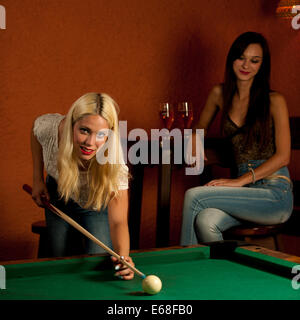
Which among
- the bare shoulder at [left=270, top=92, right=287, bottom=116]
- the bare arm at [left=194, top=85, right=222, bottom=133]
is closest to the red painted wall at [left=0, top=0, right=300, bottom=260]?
the bare arm at [left=194, top=85, right=222, bottom=133]

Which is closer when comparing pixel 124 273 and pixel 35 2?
pixel 124 273

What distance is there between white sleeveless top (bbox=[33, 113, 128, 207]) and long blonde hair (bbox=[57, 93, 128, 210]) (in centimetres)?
7

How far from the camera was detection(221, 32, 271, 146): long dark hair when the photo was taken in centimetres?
268

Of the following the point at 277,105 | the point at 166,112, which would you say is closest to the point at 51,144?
the point at 166,112

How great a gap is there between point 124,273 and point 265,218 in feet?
3.88

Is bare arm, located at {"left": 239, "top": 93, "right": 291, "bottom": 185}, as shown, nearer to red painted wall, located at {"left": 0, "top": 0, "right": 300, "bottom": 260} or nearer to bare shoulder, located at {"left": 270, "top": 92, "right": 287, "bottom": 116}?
bare shoulder, located at {"left": 270, "top": 92, "right": 287, "bottom": 116}

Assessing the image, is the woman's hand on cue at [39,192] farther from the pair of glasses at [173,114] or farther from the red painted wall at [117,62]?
the pair of glasses at [173,114]

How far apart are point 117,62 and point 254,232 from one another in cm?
146

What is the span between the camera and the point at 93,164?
200 centimetres

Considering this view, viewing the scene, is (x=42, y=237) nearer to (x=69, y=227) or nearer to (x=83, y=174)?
(x=69, y=227)

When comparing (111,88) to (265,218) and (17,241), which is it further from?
(265,218)

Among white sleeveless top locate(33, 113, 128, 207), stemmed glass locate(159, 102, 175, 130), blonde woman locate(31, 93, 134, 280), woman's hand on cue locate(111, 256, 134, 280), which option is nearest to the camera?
woman's hand on cue locate(111, 256, 134, 280)

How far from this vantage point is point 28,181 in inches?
113
